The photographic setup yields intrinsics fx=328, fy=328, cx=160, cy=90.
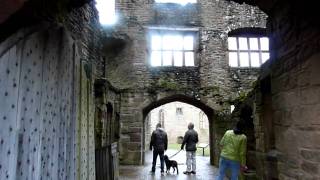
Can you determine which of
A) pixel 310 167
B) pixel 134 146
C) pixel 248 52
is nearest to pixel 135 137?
pixel 134 146

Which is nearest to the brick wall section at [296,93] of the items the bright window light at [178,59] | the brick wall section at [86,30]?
the brick wall section at [86,30]

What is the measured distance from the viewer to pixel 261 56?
48.7ft

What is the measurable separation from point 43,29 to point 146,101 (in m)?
11.4

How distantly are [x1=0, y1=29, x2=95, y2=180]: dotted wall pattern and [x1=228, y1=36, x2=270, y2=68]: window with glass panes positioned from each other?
1218 centimetres

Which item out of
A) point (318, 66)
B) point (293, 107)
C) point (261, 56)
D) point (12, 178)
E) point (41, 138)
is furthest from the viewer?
point (261, 56)

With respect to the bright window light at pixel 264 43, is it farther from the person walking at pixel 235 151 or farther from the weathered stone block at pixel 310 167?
the weathered stone block at pixel 310 167

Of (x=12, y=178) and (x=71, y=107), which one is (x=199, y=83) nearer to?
(x=71, y=107)

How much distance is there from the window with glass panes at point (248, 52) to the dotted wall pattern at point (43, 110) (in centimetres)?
1218

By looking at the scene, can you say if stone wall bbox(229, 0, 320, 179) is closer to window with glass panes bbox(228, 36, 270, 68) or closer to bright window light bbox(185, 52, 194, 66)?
bright window light bbox(185, 52, 194, 66)

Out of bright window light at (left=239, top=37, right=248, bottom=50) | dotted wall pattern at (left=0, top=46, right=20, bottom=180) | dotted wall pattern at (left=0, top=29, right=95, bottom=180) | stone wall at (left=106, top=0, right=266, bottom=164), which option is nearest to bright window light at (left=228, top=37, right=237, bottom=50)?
bright window light at (left=239, top=37, right=248, bottom=50)

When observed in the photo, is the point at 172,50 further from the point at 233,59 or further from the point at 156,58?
the point at 233,59

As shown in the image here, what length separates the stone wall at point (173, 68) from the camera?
13867 millimetres

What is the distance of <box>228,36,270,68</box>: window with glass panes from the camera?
14844mm

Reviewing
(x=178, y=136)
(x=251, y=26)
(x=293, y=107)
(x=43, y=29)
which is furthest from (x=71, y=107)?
(x=178, y=136)
